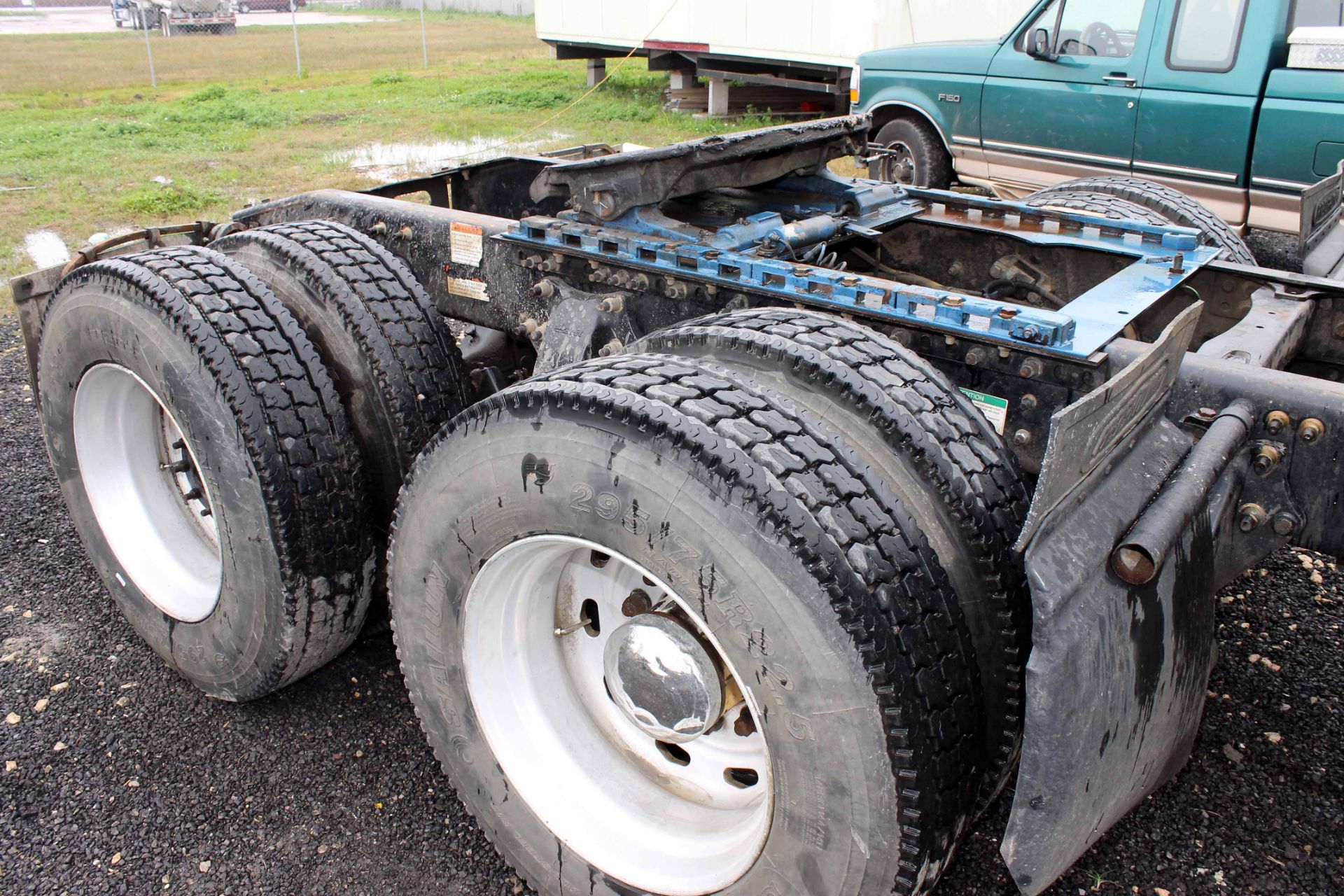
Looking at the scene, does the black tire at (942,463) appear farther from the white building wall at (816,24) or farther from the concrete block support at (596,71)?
the concrete block support at (596,71)

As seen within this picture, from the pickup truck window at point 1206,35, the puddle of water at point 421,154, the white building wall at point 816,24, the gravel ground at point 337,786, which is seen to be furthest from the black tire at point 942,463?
the white building wall at point 816,24

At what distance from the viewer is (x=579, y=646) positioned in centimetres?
244

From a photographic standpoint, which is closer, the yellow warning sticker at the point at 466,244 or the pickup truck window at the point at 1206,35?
the yellow warning sticker at the point at 466,244

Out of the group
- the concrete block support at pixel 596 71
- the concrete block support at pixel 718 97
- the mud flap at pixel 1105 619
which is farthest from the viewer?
the concrete block support at pixel 596 71

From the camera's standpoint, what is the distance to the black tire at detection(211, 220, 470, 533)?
2.78m

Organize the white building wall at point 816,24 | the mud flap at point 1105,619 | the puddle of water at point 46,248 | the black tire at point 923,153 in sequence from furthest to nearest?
the white building wall at point 816,24, the black tire at point 923,153, the puddle of water at point 46,248, the mud flap at point 1105,619

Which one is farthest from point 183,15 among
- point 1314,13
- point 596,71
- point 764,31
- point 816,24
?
point 1314,13

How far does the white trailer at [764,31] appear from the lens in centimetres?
1177

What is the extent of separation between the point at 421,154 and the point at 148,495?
9.41 m

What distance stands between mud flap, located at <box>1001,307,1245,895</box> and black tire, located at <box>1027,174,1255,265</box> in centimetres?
192

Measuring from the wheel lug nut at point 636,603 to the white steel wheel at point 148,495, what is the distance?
57.7 inches

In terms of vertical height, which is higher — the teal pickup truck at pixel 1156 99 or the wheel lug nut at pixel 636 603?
the teal pickup truck at pixel 1156 99

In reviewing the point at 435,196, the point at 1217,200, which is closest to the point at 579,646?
the point at 435,196

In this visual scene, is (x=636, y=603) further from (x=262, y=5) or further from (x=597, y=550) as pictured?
(x=262, y=5)
